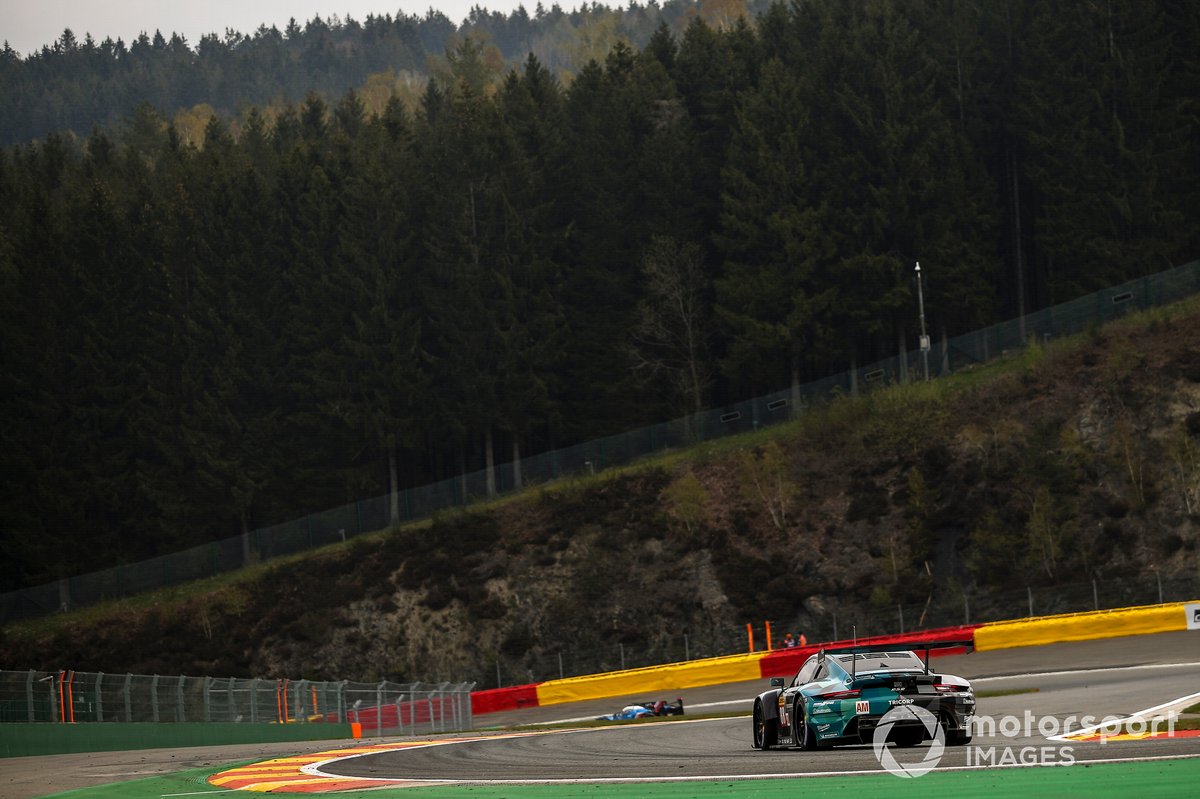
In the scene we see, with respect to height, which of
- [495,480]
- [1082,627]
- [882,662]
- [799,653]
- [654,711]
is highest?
[495,480]

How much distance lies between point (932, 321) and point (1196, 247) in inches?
493

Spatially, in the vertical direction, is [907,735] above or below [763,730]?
above

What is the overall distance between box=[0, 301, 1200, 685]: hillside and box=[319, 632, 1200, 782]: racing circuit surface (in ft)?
43.3

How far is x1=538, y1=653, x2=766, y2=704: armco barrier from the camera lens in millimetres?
46031

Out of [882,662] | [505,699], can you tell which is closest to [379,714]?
[505,699]

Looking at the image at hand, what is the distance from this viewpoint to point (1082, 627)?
42344mm

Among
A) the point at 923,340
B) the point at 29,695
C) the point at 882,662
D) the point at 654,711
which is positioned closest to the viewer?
the point at 882,662

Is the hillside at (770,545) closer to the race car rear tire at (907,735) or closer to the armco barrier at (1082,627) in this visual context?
the armco barrier at (1082,627)

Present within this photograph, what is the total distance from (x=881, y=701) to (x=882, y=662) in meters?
0.66

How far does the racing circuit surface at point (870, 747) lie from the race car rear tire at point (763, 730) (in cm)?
26

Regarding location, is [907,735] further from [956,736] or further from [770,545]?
[770,545]

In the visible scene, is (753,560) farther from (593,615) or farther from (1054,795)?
(1054,795)

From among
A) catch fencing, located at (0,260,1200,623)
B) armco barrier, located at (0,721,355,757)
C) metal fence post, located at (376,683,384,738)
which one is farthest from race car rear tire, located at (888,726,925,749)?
catch fencing, located at (0,260,1200,623)

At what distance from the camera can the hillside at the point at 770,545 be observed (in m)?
53.1
